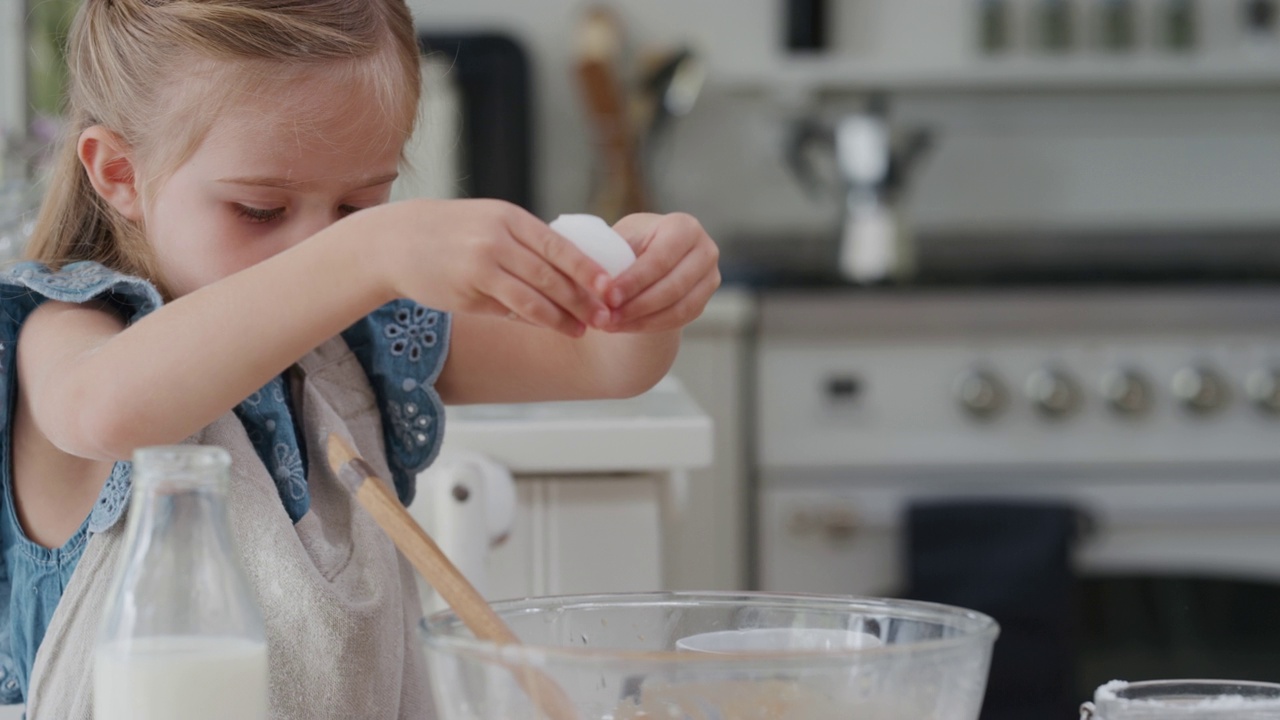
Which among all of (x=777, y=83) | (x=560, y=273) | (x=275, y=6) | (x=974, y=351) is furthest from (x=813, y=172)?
(x=560, y=273)

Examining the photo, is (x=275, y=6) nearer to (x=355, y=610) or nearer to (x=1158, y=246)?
(x=355, y=610)

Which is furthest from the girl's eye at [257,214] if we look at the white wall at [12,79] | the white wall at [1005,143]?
the white wall at [1005,143]

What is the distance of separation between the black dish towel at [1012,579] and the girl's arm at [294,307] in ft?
5.80

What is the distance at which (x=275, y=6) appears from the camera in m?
0.77

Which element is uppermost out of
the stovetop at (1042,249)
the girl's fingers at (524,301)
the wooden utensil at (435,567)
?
the stovetop at (1042,249)

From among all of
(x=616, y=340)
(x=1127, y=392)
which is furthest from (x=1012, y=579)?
(x=616, y=340)

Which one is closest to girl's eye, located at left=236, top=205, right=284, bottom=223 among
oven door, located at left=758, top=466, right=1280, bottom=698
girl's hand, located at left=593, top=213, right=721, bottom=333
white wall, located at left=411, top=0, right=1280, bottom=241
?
girl's hand, located at left=593, top=213, right=721, bottom=333

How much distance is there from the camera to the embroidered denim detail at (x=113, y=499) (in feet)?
2.32

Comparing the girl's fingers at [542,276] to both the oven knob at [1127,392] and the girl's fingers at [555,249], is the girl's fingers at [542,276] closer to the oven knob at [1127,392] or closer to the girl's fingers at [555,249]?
the girl's fingers at [555,249]

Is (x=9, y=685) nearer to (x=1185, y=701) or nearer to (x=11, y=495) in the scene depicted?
(x=11, y=495)

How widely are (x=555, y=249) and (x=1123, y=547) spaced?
6.64 ft

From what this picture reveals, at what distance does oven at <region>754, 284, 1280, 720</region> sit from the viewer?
7.61ft

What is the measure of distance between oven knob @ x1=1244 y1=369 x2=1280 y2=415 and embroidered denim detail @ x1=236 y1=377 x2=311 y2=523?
1955mm

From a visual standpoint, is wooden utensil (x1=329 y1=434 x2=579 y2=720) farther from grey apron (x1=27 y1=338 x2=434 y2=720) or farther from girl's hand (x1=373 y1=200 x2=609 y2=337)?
grey apron (x1=27 y1=338 x2=434 y2=720)
